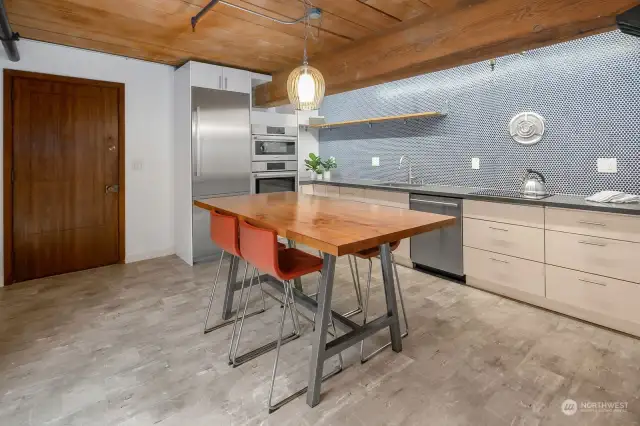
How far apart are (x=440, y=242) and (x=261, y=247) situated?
2280 mm

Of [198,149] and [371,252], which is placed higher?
[198,149]

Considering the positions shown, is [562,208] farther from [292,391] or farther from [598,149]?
[292,391]

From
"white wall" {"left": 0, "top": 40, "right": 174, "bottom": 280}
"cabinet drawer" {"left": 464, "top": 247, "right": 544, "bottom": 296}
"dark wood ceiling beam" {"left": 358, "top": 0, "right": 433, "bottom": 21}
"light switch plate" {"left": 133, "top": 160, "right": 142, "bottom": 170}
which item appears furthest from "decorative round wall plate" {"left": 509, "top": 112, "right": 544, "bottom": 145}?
"light switch plate" {"left": 133, "top": 160, "right": 142, "bottom": 170}

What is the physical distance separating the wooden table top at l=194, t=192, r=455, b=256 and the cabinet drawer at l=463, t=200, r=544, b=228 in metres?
1.23

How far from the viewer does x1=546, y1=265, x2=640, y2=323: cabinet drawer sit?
8.00ft

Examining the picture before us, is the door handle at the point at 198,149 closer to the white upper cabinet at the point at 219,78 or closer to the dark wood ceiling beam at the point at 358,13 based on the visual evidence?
the white upper cabinet at the point at 219,78

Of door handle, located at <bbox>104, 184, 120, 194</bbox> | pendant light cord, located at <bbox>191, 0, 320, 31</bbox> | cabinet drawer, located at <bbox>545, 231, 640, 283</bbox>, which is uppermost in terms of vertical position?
pendant light cord, located at <bbox>191, 0, 320, 31</bbox>

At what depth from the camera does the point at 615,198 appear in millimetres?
2609

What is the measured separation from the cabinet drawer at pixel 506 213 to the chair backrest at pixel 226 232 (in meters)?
2.21

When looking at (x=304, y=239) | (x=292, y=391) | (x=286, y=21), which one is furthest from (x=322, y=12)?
(x=292, y=391)

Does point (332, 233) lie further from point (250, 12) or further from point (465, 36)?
point (250, 12)

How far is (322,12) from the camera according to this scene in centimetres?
273

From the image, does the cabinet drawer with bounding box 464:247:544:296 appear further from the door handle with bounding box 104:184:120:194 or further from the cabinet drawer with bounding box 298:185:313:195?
the door handle with bounding box 104:184:120:194

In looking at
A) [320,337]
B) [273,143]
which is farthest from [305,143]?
[320,337]
